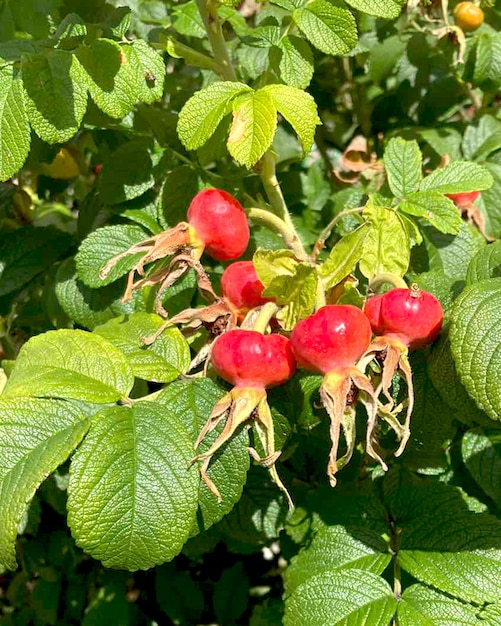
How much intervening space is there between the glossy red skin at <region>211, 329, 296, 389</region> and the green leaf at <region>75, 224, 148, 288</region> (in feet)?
1.49

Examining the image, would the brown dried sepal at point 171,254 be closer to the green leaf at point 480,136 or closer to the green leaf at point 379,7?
the green leaf at point 379,7

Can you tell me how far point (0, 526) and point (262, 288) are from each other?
1.93 ft

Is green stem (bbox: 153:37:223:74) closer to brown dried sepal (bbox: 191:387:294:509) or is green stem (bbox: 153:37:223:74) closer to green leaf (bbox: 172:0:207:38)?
green leaf (bbox: 172:0:207:38)

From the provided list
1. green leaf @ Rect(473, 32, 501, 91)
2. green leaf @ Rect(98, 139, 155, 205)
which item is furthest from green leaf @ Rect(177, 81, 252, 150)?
green leaf @ Rect(473, 32, 501, 91)

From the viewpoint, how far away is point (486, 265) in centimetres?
142

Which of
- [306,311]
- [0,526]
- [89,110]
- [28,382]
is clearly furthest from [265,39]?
[0,526]

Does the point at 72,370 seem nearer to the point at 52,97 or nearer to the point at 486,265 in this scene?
the point at 52,97

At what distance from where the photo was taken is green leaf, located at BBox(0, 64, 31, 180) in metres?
1.43

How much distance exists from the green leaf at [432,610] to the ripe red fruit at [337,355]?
345mm

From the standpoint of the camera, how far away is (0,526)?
1191 mm

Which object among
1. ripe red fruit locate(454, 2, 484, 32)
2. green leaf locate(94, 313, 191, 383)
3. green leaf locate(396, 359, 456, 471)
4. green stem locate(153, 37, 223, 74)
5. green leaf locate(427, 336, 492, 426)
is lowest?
green leaf locate(396, 359, 456, 471)

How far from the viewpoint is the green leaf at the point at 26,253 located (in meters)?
1.97

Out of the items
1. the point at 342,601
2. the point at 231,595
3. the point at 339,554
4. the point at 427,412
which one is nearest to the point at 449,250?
the point at 427,412

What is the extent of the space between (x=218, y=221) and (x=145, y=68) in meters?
0.39
